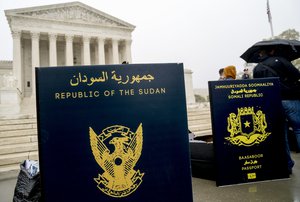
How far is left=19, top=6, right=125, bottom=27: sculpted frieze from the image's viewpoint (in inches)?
1112

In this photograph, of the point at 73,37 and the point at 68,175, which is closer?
the point at 68,175

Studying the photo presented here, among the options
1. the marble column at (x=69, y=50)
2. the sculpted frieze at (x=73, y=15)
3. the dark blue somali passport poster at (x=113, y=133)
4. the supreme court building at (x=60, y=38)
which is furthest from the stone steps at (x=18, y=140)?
the sculpted frieze at (x=73, y=15)

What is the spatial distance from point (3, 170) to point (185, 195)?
505 centimetres

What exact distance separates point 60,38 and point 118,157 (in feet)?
110

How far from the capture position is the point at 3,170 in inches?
194

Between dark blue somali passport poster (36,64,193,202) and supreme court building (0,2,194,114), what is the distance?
88.9ft

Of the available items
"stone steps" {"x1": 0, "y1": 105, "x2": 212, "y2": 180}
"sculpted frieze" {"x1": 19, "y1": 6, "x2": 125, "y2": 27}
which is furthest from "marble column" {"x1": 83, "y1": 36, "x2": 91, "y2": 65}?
"stone steps" {"x1": 0, "y1": 105, "x2": 212, "y2": 180}

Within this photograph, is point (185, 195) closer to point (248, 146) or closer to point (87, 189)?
point (87, 189)

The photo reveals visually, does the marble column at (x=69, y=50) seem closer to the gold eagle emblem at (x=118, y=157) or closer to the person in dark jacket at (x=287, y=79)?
the person in dark jacket at (x=287, y=79)

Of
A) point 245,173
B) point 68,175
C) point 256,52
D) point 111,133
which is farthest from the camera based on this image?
point 256,52

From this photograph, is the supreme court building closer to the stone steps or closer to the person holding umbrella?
the stone steps

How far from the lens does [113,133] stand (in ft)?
5.21

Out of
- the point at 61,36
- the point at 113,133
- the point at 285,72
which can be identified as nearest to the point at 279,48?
the point at 285,72

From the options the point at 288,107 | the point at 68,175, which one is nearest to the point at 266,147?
the point at 288,107
